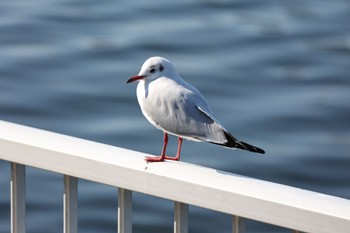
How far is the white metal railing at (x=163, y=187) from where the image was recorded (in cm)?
201

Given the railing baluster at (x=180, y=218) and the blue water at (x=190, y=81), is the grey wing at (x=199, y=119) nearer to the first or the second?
the railing baluster at (x=180, y=218)

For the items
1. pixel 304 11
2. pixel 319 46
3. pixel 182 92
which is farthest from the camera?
pixel 304 11

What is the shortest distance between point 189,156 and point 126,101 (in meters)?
1.15

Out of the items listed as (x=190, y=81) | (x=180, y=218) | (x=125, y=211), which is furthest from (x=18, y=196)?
(x=190, y=81)

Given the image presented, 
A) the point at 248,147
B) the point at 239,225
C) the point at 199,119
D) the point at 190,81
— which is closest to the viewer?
the point at 239,225

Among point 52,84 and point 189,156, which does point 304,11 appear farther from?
point 189,156

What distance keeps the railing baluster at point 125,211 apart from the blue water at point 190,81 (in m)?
4.18

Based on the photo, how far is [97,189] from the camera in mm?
6781

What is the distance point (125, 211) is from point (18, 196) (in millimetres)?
260

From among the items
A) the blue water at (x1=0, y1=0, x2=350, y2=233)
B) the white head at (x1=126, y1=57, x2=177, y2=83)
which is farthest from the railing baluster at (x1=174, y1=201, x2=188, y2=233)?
the blue water at (x1=0, y1=0, x2=350, y2=233)

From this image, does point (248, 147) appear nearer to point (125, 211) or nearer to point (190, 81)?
point (125, 211)

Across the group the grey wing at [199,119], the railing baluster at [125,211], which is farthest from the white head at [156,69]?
the railing baluster at [125,211]

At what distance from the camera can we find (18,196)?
231cm

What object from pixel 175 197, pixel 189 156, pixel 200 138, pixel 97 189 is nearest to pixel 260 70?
pixel 189 156
